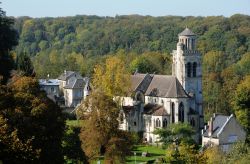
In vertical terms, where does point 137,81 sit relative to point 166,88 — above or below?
above

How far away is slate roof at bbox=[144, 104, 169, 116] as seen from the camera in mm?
67500

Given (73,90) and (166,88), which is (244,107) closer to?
(166,88)

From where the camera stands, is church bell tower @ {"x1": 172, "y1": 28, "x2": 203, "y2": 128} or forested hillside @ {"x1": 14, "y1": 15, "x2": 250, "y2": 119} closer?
church bell tower @ {"x1": 172, "y1": 28, "x2": 203, "y2": 128}

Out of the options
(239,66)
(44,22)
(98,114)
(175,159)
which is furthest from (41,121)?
(44,22)

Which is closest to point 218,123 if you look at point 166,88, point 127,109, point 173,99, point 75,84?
point 173,99

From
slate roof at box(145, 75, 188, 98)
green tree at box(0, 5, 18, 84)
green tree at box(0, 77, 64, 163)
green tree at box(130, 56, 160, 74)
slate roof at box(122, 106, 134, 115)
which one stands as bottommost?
slate roof at box(122, 106, 134, 115)

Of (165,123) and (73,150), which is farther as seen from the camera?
(165,123)

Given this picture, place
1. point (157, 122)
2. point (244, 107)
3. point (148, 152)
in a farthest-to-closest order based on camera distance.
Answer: point (157, 122) → point (244, 107) → point (148, 152)

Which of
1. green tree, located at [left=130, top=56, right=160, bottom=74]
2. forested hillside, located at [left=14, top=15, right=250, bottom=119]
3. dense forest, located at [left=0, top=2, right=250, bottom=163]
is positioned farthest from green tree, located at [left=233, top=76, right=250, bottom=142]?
green tree, located at [left=130, top=56, right=160, bottom=74]

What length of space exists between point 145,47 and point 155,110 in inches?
2790

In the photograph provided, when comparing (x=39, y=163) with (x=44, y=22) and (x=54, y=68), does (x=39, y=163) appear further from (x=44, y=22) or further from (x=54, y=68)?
(x=44, y=22)

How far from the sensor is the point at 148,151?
61844 millimetres

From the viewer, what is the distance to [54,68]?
115062mm

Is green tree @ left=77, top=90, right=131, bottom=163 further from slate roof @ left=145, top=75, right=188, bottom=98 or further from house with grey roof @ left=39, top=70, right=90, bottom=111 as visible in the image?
house with grey roof @ left=39, top=70, right=90, bottom=111
